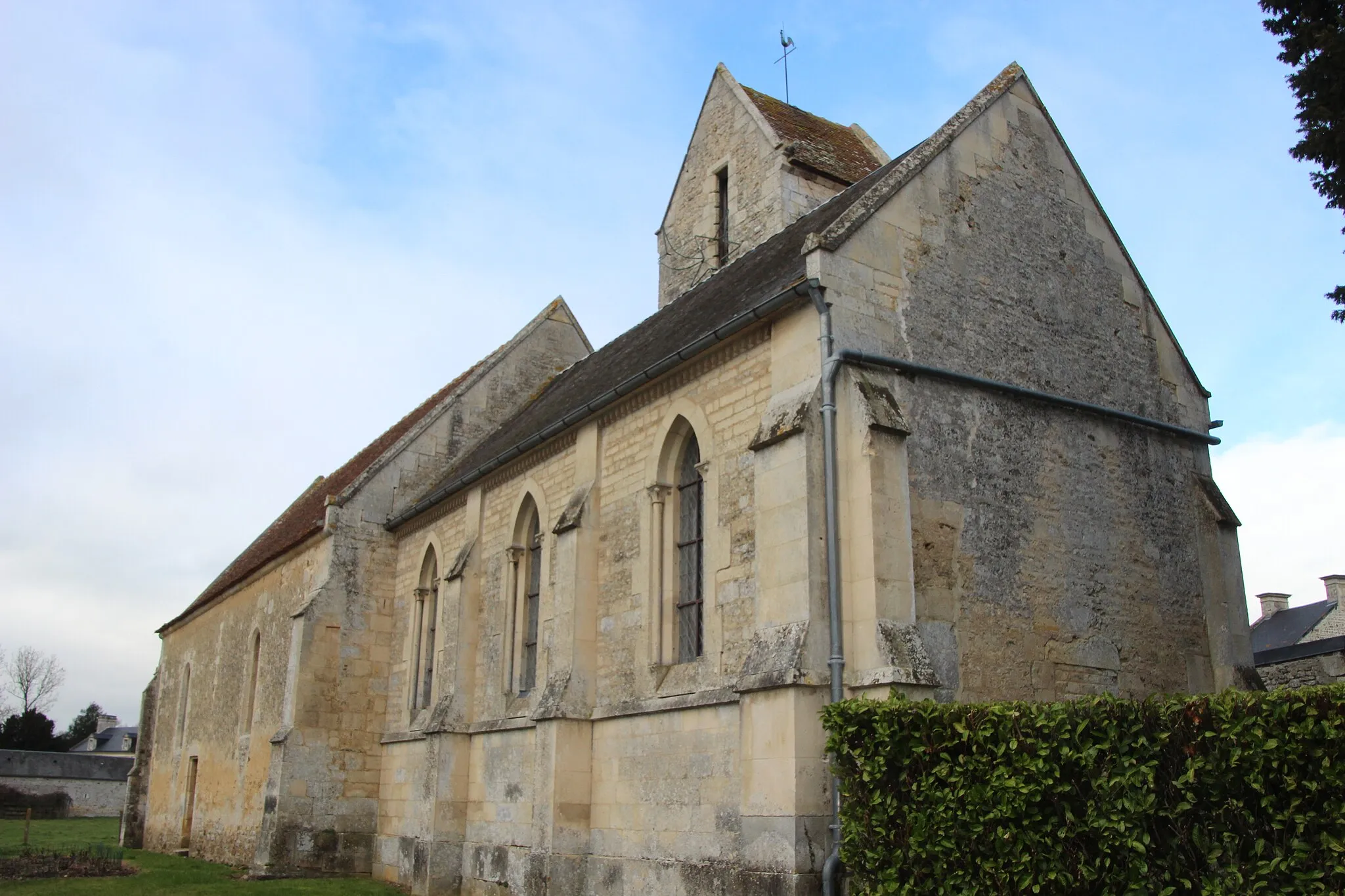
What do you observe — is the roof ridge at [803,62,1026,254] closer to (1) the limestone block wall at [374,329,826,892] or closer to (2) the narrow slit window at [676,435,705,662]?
(1) the limestone block wall at [374,329,826,892]

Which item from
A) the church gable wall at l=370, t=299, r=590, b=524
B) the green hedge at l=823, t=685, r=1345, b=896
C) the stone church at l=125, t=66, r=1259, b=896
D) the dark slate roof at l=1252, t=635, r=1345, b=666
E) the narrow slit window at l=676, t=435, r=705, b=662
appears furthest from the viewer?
A: the church gable wall at l=370, t=299, r=590, b=524

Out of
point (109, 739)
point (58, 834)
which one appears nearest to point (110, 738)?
point (109, 739)

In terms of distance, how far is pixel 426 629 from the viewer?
19.5 metres

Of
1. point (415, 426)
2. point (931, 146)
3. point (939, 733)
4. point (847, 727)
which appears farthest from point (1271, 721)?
point (415, 426)

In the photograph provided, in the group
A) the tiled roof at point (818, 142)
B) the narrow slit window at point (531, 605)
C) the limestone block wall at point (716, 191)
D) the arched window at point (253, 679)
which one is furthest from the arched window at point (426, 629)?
the tiled roof at point (818, 142)

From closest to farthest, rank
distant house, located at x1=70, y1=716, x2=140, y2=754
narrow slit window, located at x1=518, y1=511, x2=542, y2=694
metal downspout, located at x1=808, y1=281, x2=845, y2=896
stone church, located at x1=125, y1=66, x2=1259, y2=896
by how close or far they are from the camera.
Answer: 1. metal downspout, located at x1=808, y1=281, x2=845, y2=896
2. stone church, located at x1=125, y1=66, x2=1259, y2=896
3. narrow slit window, located at x1=518, y1=511, x2=542, y2=694
4. distant house, located at x1=70, y1=716, x2=140, y2=754

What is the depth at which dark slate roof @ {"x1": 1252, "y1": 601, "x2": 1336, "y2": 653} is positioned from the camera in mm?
31297

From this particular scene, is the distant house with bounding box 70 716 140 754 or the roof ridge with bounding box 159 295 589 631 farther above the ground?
the roof ridge with bounding box 159 295 589 631

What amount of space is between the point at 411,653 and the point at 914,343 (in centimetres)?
1162

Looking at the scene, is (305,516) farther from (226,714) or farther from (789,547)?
(789,547)

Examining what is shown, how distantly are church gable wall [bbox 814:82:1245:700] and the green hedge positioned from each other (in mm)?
1957

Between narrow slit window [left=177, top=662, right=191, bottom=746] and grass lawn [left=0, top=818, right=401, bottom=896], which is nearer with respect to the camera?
grass lawn [left=0, top=818, right=401, bottom=896]

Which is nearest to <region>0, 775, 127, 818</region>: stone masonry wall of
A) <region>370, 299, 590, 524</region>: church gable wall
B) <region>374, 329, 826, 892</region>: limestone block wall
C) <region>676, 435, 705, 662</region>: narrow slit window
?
<region>370, 299, 590, 524</region>: church gable wall

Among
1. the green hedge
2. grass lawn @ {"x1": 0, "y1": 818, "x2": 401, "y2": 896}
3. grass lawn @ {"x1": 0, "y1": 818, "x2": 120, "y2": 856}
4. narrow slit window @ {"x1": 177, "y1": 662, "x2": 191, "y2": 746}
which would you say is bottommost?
grass lawn @ {"x1": 0, "y1": 818, "x2": 120, "y2": 856}
